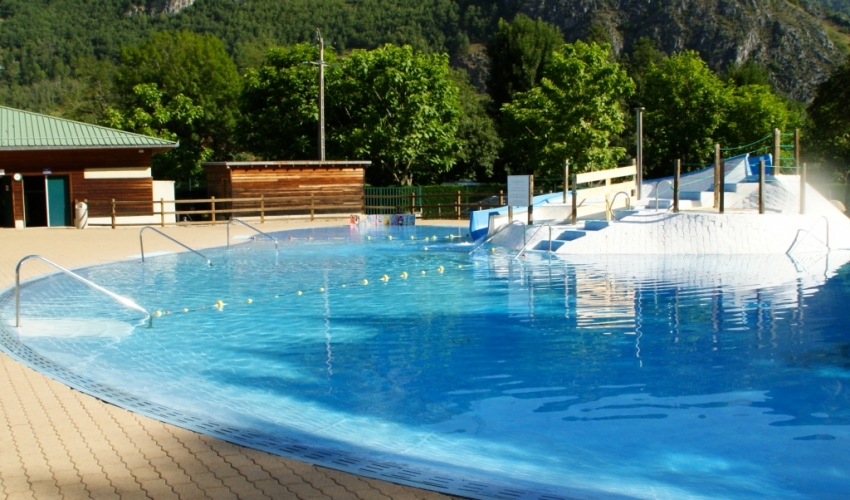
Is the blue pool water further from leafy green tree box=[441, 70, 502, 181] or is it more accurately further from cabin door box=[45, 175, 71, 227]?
leafy green tree box=[441, 70, 502, 181]

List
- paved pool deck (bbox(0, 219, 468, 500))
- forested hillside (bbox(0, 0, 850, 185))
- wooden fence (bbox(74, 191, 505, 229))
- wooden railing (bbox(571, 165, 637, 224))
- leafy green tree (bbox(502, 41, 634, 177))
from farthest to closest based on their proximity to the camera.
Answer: forested hillside (bbox(0, 0, 850, 185)) → leafy green tree (bbox(502, 41, 634, 177)) → wooden fence (bbox(74, 191, 505, 229)) → wooden railing (bbox(571, 165, 637, 224)) → paved pool deck (bbox(0, 219, 468, 500))

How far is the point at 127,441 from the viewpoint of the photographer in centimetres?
575

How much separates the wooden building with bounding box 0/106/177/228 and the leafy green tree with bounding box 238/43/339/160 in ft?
40.4

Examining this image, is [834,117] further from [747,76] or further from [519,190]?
[747,76]

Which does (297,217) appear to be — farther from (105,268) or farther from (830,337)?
(830,337)

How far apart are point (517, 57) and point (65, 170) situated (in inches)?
1297

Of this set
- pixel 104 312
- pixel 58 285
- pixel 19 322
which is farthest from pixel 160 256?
pixel 19 322

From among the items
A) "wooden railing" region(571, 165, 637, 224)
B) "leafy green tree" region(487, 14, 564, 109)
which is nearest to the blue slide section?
"wooden railing" region(571, 165, 637, 224)

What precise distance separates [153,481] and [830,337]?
334 inches

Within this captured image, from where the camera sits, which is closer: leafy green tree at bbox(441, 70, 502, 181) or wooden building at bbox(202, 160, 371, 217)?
wooden building at bbox(202, 160, 371, 217)

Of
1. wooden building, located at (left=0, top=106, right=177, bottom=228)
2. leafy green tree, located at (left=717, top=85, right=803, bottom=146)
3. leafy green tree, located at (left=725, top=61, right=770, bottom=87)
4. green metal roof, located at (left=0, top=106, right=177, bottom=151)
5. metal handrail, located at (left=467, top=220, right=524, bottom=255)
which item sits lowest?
metal handrail, located at (left=467, top=220, right=524, bottom=255)

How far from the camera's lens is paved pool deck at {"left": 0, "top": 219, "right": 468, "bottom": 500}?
15.5 ft

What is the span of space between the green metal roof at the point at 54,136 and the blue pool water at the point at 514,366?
16.3 m

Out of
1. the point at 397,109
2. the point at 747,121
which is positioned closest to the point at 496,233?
the point at 397,109
